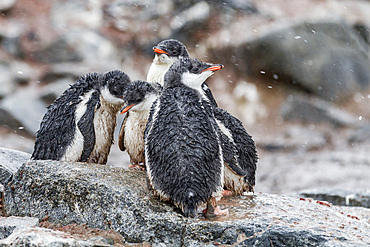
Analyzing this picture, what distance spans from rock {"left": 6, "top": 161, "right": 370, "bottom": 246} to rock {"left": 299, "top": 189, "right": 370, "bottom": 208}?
2676mm

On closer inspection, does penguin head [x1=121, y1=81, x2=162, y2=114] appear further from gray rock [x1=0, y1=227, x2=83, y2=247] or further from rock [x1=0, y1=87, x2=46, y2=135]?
rock [x1=0, y1=87, x2=46, y2=135]

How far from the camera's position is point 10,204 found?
2.89 metres

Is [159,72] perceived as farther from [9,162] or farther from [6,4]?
[6,4]

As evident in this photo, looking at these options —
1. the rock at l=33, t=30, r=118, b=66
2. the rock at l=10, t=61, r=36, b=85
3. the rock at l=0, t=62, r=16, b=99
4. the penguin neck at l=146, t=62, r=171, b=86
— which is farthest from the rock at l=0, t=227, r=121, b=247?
the rock at l=33, t=30, r=118, b=66

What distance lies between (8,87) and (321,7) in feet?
23.2

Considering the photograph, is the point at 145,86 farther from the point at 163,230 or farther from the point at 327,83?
the point at 327,83

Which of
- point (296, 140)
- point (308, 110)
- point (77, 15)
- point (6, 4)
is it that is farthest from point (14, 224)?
point (6, 4)

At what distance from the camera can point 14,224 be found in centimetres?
254

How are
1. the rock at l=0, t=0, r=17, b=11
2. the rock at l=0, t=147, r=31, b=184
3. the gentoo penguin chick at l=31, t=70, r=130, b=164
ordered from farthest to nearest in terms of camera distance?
the rock at l=0, t=0, r=17, b=11
the rock at l=0, t=147, r=31, b=184
the gentoo penguin chick at l=31, t=70, r=130, b=164

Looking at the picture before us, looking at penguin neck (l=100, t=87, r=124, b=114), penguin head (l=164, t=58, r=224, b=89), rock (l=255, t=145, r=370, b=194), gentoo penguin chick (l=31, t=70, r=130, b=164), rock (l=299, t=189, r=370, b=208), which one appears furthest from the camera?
rock (l=255, t=145, r=370, b=194)

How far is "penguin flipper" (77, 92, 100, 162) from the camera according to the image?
3443mm

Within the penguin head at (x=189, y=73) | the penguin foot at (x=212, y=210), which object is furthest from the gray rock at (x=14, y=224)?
the penguin head at (x=189, y=73)

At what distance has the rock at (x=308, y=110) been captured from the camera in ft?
31.9

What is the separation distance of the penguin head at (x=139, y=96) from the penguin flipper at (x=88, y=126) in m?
0.31
